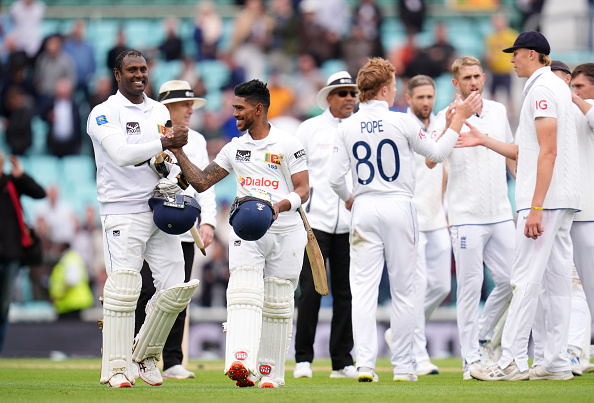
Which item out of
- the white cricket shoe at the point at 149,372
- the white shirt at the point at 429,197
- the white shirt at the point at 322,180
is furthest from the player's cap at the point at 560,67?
the white cricket shoe at the point at 149,372

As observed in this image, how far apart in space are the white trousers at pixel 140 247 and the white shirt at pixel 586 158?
3.23 meters

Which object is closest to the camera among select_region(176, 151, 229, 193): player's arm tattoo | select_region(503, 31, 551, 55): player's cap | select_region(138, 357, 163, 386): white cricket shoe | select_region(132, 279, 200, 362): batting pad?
select_region(176, 151, 229, 193): player's arm tattoo

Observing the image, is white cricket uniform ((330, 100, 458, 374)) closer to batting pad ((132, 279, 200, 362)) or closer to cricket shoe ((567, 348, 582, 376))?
batting pad ((132, 279, 200, 362))

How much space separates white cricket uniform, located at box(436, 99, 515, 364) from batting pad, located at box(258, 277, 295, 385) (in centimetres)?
194

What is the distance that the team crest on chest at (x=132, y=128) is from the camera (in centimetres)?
679

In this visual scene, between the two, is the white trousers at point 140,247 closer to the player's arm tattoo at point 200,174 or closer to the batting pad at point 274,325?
the player's arm tattoo at point 200,174

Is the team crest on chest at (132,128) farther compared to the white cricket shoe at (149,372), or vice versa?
the white cricket shoe at (149,372)

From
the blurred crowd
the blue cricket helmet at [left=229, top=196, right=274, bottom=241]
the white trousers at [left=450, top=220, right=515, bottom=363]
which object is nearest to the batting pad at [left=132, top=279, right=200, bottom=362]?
the blue cricket helmet at [left=229, top=196, right=274, bottom=241]

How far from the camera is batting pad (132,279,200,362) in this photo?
6.85 metres

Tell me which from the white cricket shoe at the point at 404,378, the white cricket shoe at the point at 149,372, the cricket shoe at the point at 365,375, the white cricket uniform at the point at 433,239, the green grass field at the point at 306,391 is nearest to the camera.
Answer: the green grass field at the point at 306,391

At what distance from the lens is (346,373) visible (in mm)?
8445

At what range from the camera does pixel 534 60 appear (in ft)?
23.5

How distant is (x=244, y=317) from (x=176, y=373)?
2417 millimetres

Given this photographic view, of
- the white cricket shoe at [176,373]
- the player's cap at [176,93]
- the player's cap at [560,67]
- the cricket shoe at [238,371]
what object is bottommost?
the white cricket shoe at [176,373]
